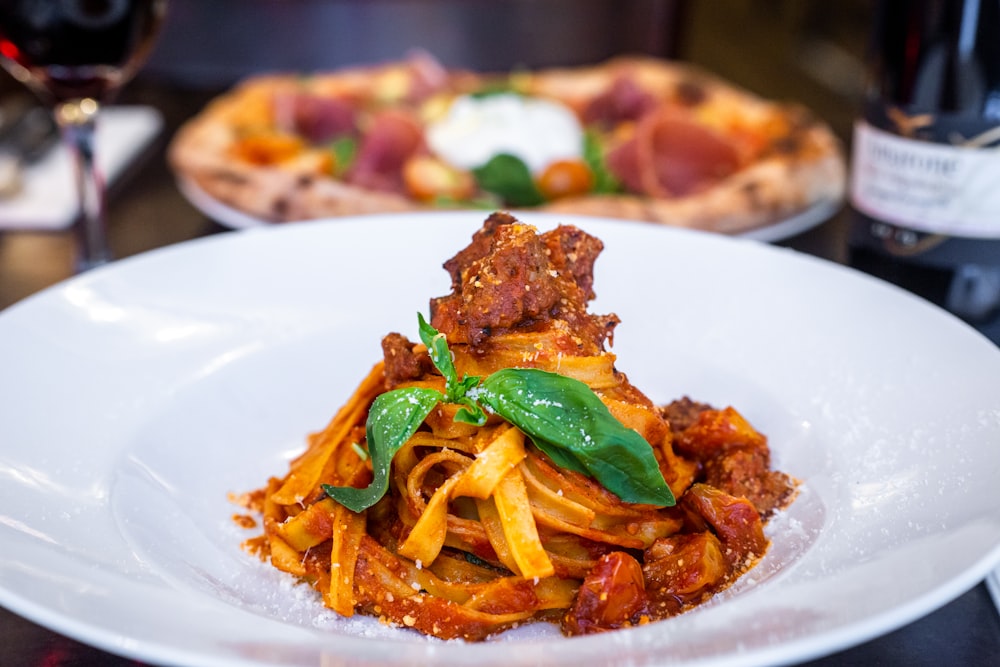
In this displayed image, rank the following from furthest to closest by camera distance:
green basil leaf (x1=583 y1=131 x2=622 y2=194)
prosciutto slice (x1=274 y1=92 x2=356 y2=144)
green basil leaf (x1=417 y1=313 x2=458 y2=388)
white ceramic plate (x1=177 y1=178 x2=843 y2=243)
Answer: prosciutto slice (x1=274 y1=92 x2=356 y2=144) < green basil leaf (x1=583 y1=131 x2=622 y2=194) < white ceramic plate (x1=177 y1=178 x2=843 y2=243) < green basil leaf (x1=417 y1=313 x2=458 y2=388)

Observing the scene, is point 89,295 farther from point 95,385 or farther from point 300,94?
point 300,94

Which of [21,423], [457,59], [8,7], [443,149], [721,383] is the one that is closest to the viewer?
[21,423]

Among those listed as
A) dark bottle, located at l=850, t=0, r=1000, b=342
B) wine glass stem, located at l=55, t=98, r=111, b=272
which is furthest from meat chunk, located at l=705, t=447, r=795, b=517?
wine glass stem, located at l=55, t=98, r=111, b=272

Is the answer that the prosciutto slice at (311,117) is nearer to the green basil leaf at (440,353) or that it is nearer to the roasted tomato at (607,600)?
the green basil leaf at (440,353)

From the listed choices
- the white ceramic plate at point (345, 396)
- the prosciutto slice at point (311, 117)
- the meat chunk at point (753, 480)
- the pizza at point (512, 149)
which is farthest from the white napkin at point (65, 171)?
the meat chunk at point (753, 480)

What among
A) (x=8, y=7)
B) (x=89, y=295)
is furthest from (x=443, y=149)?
(x=89, y=295)

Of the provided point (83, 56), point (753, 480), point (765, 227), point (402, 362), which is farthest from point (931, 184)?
point (83, 56)

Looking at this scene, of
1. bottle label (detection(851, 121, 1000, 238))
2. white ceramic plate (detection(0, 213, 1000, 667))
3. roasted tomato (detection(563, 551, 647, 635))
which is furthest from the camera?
bottle label (detection(851, 121, 1000, 238))

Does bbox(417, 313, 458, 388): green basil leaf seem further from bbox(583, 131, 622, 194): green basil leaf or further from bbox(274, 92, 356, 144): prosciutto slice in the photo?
bbox(274, 92, 356, 144): prosciutto slice
